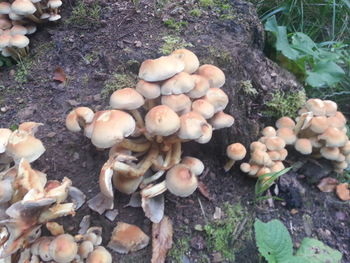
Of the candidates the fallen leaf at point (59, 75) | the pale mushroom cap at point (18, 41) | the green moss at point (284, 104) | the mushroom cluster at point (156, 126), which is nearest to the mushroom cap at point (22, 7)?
the pale mushroom cap at point (18, 41)

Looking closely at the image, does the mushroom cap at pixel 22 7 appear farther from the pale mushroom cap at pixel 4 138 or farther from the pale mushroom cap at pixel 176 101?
the pale mushroom cap at pixel 176 101

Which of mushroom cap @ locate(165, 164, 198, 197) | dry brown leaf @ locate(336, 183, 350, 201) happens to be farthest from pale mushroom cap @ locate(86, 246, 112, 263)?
dry brown leaf @ locate(336, 183, 350, 201)

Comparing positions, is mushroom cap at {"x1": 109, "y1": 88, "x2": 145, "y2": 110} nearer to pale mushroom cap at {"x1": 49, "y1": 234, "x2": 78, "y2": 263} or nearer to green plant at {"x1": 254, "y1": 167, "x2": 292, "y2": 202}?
pale mushroom cap at {"x1": 49, "y1": 234, "x2": 78, "y2": 263}

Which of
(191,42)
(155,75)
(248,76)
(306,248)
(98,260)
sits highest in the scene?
(155,75)

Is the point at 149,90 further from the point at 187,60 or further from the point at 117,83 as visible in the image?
the point at 117,83

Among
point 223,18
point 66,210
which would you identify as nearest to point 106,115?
point 66,210

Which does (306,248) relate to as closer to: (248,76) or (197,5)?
(248,76)
